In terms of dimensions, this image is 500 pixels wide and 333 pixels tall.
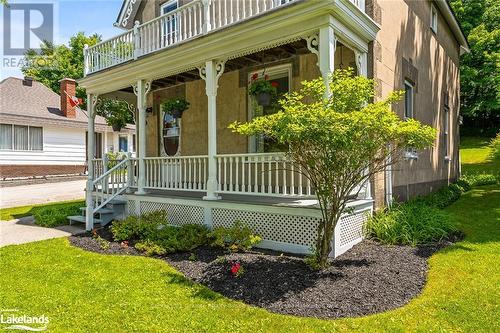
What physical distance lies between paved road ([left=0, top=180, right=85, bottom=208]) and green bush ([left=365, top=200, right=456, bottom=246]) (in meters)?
13.2

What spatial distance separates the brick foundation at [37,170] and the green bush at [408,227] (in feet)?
68.2

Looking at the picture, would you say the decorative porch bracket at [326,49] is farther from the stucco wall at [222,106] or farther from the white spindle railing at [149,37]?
the white spindle railing at [149,37]

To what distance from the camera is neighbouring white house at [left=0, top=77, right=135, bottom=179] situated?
20.2m

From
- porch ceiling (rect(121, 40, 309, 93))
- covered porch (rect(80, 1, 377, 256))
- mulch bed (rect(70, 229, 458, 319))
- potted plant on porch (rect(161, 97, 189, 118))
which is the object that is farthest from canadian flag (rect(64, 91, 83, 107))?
mulch bed (rect(70, 229, 458, 319))

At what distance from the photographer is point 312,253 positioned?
5.84m

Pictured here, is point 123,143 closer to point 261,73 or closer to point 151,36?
point 151,36

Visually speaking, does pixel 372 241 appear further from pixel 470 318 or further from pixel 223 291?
pixel 223 291

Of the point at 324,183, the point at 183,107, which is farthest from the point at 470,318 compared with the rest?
the point at 183,107

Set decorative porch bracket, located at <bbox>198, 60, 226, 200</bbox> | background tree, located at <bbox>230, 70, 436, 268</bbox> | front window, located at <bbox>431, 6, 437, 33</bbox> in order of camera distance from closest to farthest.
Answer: background tree, located at <bbox>230, 70, 436, 268</bbox>
decorative porch bracket, located at <bbox>198, 60, 226, 200</bbox>
front window, located at <bbox>431, 6, 437, 33</bbox>

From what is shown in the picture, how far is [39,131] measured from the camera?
21.6m

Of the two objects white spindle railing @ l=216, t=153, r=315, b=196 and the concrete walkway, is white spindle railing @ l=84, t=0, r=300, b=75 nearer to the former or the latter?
white spindle railing @ l=216, t=153, r=315, b=196

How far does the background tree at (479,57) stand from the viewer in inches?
886

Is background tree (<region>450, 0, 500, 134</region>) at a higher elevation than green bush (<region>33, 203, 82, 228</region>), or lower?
higher

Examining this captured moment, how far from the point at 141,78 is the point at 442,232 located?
790cm
